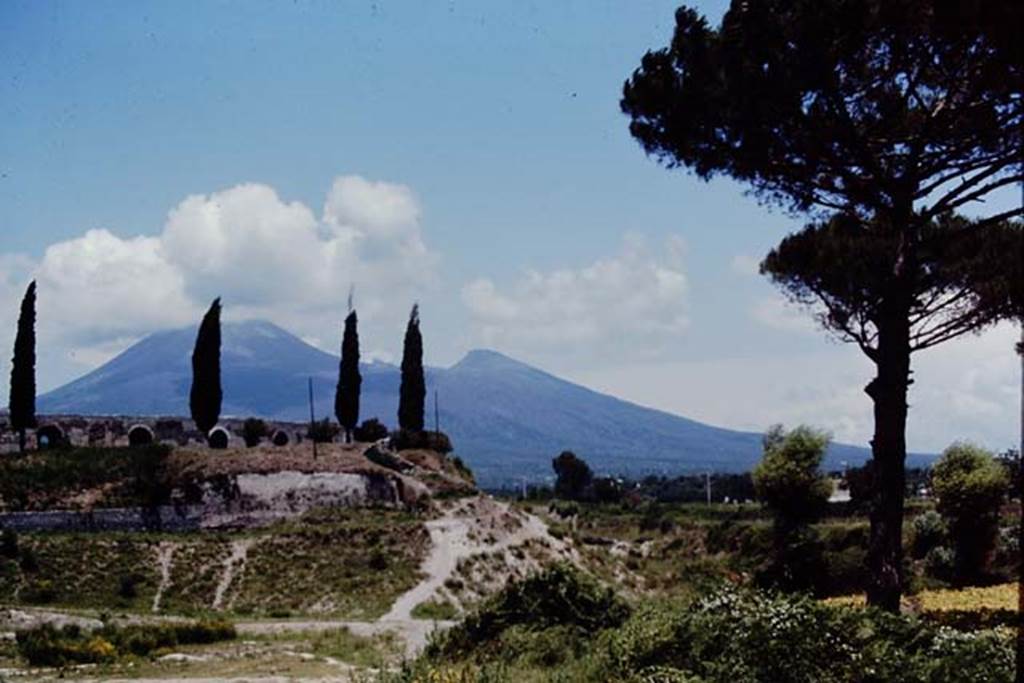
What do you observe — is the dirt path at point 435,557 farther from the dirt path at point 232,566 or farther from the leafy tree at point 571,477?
the leafy tree at point 571,477

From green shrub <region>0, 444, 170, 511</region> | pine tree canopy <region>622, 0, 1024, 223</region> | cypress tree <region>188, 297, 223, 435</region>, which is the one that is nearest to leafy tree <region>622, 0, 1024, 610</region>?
pine tree canopy <region>622, 0, 1024, 223</region>

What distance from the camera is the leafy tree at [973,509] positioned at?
2800cm

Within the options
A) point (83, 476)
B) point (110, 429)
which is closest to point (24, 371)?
point (83, 476)

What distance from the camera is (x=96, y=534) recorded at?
4219 centimetres

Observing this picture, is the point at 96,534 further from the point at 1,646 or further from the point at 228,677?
the point at 228,677

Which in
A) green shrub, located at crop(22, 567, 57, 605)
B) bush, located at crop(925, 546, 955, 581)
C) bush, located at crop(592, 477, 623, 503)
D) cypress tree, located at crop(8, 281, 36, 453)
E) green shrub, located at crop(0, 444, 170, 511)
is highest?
cypress tree, located at crop(8, 281, 36, 453)

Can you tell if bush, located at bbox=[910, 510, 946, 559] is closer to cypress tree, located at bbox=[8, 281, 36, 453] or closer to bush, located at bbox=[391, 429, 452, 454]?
bush, located at bbox=[391, 429, 452, 454]

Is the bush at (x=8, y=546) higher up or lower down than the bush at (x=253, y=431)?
lower down

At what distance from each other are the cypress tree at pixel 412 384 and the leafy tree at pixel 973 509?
38.0m

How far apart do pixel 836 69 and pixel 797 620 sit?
1020cm

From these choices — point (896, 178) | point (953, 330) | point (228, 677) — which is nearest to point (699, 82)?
point (896, 178)

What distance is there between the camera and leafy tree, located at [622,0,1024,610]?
16.6 metres

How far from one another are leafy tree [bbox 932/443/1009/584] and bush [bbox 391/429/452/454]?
123ft

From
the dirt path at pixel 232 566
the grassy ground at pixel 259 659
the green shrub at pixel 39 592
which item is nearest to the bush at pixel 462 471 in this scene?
the dirt path at pixel 232 566
